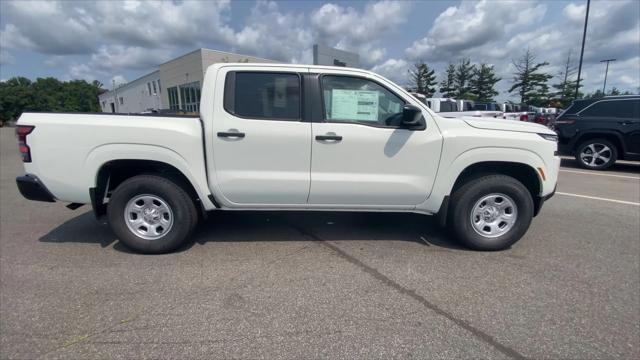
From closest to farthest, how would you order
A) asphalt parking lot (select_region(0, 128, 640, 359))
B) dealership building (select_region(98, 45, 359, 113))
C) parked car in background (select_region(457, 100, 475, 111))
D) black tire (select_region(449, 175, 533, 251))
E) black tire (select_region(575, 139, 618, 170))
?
1. asphalt parking lot (select_region(0, 128, 640, 359))
2. black tire (select_region(449, 175, 533, 251))
3. black tire (select_region(575, 139, 618, 170))
4. parked car in background (select_region(457, 100, 475, 111))
5. dealership building (select_region(98, 45, 359, 113))

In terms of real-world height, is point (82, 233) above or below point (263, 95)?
below

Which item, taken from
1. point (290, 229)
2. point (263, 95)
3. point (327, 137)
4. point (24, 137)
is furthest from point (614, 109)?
point (24, 137)

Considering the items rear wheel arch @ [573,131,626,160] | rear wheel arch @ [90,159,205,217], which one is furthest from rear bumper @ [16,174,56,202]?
rear wheel arch @ [573,131,626,160]

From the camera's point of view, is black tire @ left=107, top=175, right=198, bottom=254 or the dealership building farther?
the dealership building

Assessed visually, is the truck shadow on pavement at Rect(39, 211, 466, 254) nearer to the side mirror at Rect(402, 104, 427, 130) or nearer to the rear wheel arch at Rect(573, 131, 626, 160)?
the side mirror at Rect(402, 104, 427, 130)

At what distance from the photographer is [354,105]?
138 inches

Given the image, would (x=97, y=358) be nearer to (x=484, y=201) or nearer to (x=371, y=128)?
(x=371, y=128)

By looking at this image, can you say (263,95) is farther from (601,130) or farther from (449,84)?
(449,84)

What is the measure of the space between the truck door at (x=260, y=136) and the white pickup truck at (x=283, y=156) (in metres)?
0.01

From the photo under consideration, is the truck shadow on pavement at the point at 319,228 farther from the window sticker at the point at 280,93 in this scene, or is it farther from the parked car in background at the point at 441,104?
the parked car in background at the point at 441,104

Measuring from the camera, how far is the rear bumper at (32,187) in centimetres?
334

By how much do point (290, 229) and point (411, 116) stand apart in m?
2.08

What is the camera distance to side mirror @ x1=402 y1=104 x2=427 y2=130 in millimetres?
3271

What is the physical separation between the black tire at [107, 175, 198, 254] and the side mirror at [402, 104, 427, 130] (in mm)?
2380
